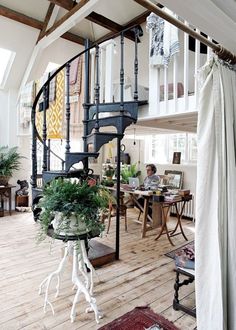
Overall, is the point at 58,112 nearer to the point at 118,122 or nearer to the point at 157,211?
the point at 118,122

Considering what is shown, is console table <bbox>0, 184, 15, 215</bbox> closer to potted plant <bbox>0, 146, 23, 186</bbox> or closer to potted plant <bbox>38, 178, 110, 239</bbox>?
potted plant <bbox>0, 146, 23, 186</bbox>

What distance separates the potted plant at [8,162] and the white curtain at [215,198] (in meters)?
5.26

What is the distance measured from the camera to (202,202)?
4.13 feet

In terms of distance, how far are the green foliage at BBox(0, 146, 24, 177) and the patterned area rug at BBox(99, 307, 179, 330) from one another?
4.44 metres

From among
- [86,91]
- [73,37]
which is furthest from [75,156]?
[73,37]

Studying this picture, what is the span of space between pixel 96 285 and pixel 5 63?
525 cm

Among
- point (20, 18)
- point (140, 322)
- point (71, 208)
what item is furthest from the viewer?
point (20, 18)

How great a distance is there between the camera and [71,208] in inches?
76.4

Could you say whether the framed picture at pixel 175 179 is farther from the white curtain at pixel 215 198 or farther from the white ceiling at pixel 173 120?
the white curtain at pixel 215 198

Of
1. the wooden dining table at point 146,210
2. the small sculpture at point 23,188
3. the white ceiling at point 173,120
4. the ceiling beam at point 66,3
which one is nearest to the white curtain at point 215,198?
the white ceiling at point 173,120

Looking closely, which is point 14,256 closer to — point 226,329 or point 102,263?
point 102,263

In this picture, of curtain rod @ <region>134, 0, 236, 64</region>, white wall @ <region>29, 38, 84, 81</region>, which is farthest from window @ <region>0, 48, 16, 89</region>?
curtain rod @ <region>134, 0, 236, 64</region>

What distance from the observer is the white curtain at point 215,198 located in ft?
4.03

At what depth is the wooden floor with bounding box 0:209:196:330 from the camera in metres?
2.20
